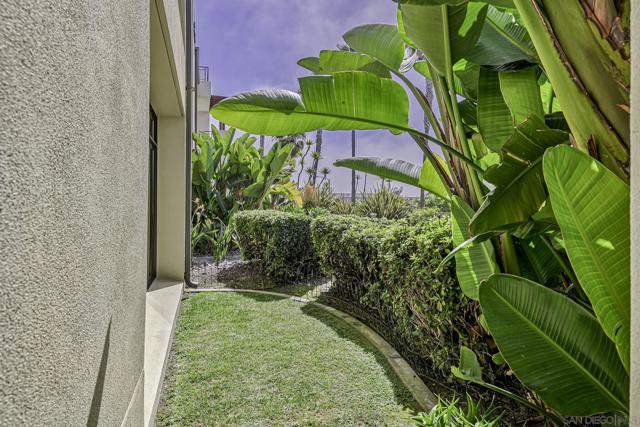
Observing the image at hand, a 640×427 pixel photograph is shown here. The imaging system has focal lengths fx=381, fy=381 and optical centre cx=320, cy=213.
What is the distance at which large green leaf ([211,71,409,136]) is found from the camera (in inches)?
96.2

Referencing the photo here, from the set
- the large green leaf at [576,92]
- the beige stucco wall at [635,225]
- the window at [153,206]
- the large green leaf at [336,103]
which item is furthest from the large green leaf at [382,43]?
the window at [153,206]

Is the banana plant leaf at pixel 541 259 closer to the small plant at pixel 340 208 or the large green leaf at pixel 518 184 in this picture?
the large green leaf at pixel 518 184

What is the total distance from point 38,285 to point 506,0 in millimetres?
2380

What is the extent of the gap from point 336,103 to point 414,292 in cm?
201

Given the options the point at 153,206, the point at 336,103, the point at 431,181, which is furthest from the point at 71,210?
the point at 153,206

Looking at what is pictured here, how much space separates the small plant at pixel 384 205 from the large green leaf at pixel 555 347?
37.2 feet

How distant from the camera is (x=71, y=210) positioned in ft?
3.17

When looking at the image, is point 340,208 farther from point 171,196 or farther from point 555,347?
point 555,347

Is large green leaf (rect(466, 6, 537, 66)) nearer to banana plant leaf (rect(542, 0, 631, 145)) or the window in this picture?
banana plant leaf (rect(542, 0, 631, 145))

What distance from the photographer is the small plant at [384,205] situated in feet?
43.4

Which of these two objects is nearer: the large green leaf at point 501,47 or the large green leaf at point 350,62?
the large green leaf at point 501,47

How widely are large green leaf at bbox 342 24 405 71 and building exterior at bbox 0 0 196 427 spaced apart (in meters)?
1.52

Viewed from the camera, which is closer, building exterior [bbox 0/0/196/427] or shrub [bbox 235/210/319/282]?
building exterior [bbox 0/0/196/427]

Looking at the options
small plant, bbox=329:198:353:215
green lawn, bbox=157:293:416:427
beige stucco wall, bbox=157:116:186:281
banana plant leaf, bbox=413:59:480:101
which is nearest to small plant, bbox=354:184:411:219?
small plant, bbox=329:198:353:215
